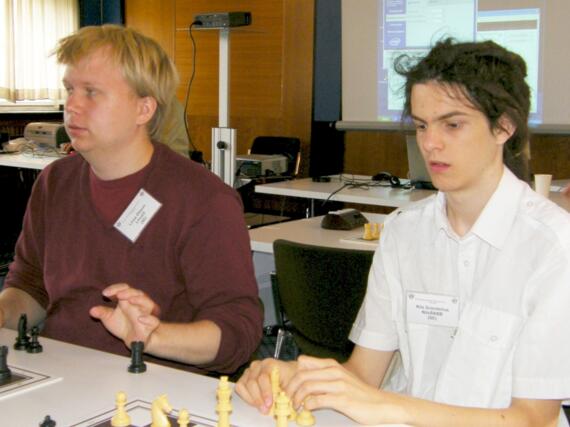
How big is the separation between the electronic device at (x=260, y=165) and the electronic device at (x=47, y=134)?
168 cm

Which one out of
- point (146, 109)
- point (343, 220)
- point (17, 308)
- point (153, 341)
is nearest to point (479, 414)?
point (153, 341)

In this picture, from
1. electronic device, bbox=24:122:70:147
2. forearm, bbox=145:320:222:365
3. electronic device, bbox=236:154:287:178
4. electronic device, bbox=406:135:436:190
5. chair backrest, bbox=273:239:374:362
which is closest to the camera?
forearm, bbox=145:320:222:365

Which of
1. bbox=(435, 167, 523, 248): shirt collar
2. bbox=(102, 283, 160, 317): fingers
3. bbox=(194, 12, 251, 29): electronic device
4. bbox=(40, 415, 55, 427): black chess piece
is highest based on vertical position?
bbox=(194, 12, 251, 29): electronic device

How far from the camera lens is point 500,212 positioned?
1641 millimetres

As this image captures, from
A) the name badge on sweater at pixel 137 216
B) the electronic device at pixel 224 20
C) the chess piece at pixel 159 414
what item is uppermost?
the electronic device at pixel 224 20

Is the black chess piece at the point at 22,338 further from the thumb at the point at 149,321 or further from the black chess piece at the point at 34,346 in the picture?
the thumb at the point at 149,321

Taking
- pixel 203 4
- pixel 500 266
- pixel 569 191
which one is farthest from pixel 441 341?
pixel 203 4

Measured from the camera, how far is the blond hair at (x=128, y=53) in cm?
205

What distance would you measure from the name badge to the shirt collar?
0.49ft

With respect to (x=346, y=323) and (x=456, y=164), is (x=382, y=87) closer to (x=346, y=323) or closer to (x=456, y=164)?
(x=346, y=323)

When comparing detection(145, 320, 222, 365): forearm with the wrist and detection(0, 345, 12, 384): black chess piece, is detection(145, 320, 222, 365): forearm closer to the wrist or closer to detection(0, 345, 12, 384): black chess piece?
the wrist

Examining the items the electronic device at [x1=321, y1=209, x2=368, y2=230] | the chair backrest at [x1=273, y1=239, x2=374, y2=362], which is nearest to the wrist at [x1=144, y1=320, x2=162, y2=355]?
the chair backrest at [x1=273, y1=239, x2=374, y2=362]

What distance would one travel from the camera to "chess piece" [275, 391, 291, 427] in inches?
49.1

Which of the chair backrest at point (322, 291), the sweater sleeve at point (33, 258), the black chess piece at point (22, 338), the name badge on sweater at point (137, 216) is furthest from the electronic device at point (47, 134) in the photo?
the black chess piece at point (22, 338)
